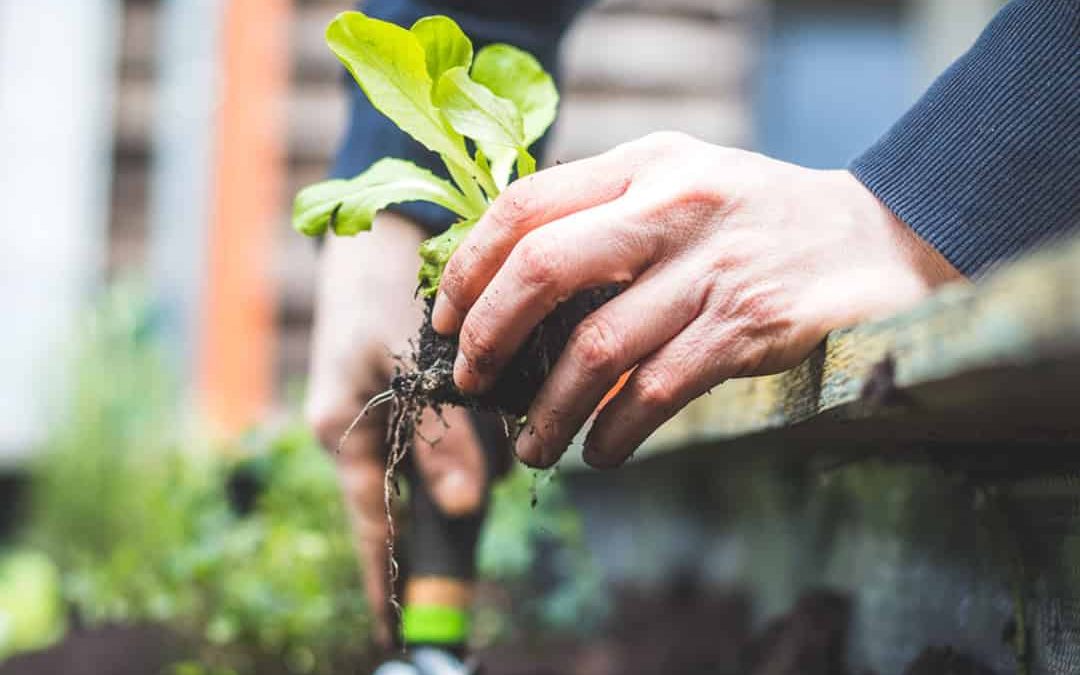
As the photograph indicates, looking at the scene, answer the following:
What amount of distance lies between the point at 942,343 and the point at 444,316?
50 centimetres

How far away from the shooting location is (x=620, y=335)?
0.93m

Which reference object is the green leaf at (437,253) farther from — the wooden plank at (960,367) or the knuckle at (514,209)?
the wooden plank at (960,367)

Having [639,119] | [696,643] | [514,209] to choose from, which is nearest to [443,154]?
[514,209]

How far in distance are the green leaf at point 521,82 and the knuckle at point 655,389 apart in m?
0.35

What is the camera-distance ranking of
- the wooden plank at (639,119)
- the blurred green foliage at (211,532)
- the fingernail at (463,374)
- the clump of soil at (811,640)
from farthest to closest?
the wooden plank at (639,119), the blurred green foliage at (211,532), the clump of soil at (811,640), the fingernail at (463,374)

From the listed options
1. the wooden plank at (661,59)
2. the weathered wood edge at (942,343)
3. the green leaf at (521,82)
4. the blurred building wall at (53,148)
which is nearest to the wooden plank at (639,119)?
the wooden plank at (661,59)

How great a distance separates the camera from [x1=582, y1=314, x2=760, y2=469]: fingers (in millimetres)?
934

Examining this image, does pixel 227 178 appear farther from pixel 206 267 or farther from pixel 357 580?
pixel 357 580

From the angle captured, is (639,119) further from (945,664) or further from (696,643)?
(945,664)

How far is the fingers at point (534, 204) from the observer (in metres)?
0.96

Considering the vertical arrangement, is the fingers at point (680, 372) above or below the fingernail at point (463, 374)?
above

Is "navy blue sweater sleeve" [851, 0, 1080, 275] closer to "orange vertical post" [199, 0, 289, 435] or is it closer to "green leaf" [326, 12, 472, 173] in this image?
"green leaf" [326, 12, 472, 173]


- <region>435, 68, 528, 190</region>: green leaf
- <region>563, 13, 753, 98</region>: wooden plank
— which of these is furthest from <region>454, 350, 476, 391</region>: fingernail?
<region>563, 13, 753, 98</region>: wooden plank

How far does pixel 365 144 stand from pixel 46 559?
296 cm
